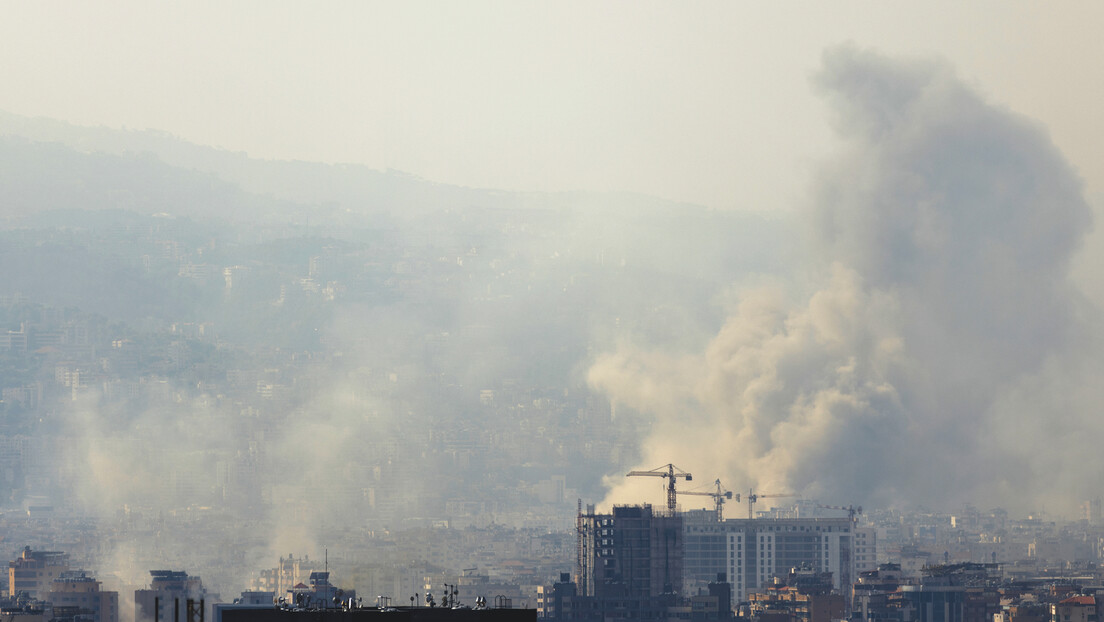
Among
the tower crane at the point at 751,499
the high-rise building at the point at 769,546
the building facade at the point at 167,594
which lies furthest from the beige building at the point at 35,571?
the tower crane at the point at 751,499

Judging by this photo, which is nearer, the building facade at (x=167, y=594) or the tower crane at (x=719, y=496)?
the building facade at (x=167, y=594)

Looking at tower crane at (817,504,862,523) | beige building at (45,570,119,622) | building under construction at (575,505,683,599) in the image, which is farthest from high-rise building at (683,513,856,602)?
beige building at (45,570,119,622)

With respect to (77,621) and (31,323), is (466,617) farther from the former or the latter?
(31,323)

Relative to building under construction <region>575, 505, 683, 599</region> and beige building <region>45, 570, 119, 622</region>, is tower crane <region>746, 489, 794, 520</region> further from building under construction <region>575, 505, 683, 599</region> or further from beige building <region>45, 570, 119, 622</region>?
beige building <region>45, 570, 119, 622</region>

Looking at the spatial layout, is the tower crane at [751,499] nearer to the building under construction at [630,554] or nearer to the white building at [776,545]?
the white building at [776,545]

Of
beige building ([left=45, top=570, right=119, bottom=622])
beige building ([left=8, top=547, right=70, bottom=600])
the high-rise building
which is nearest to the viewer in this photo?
beige building ([left=45, top=570, right=119, bottom=622])

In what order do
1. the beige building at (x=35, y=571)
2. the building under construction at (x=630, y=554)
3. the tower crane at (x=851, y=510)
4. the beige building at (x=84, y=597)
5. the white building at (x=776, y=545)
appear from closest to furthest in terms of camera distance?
the beige building at (x=84, y=597) → the beige building at (x=35, y=571) → the building under construction at (x=630, y=554) → the white building at (x=776, y=545) → the tower crane at (x=851, y=510)

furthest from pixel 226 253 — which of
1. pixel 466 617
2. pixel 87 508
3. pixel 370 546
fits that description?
pixel 466 617
